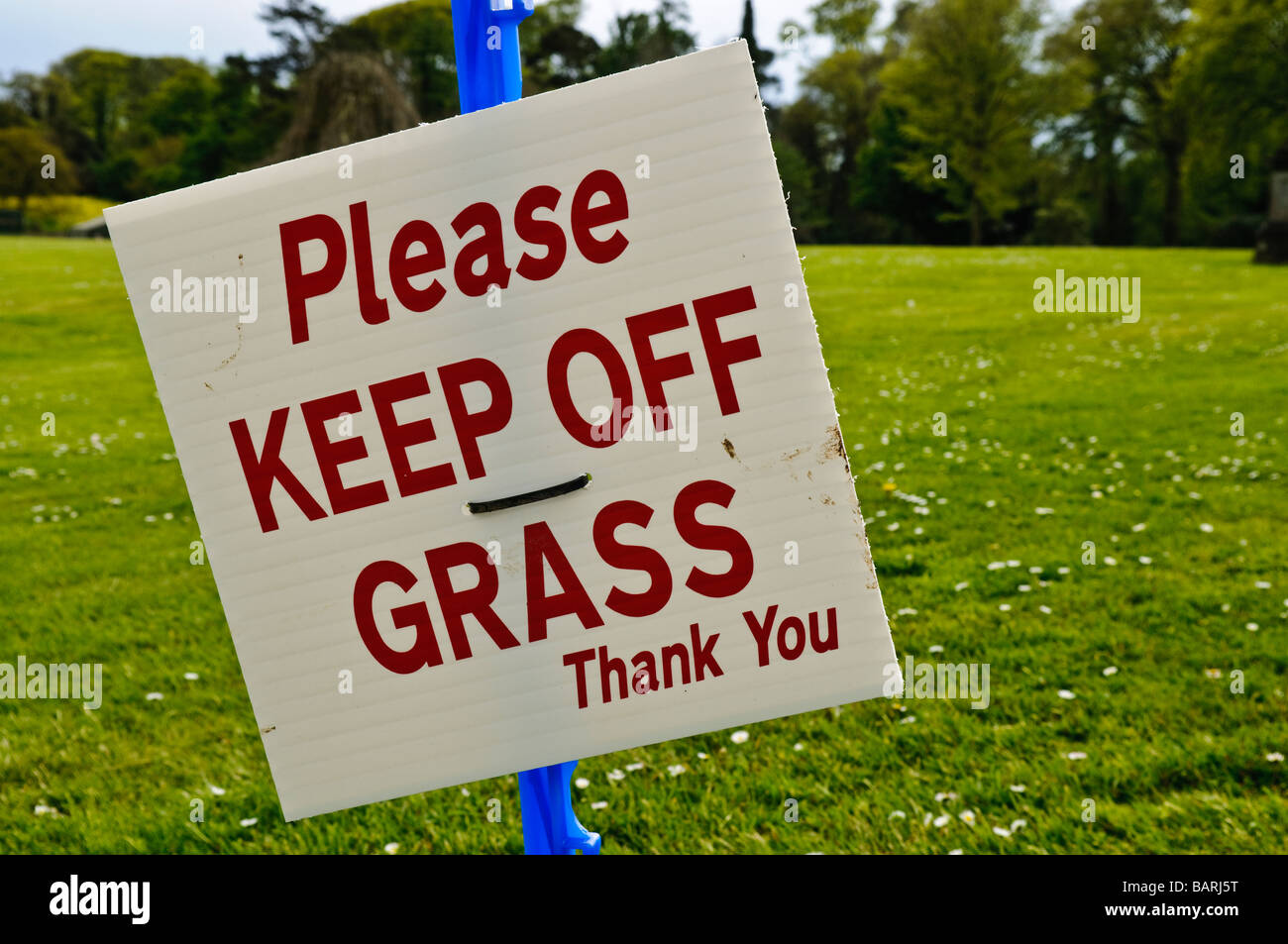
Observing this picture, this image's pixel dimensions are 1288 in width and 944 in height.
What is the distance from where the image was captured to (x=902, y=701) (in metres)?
4.61

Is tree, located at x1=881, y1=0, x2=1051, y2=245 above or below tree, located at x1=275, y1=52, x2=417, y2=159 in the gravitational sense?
above

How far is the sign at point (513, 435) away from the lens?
166cm

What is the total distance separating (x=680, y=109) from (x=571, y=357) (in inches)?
17.5

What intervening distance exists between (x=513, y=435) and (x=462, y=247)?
328mm

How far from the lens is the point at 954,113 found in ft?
151

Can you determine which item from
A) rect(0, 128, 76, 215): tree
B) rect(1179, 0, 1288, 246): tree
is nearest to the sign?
rect(1179, 0, 1288, 246): tree

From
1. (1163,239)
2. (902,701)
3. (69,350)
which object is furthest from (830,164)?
(902,701)

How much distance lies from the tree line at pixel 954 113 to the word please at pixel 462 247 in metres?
41.0

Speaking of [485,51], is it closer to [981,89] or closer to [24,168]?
[981,89]

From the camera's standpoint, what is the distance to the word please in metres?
1.67

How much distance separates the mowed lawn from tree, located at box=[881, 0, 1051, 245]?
3740 cm

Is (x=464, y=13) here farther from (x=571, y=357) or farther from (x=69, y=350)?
(x=69, y=350)

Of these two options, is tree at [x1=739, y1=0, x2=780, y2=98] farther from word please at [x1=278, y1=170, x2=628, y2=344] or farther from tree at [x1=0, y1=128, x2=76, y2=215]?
word please at [x1=278, y1=170, x2=628, y2=344]

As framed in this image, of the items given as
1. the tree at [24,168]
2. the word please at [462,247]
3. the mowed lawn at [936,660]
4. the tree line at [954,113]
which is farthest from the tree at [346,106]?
the tree at [24,168]
